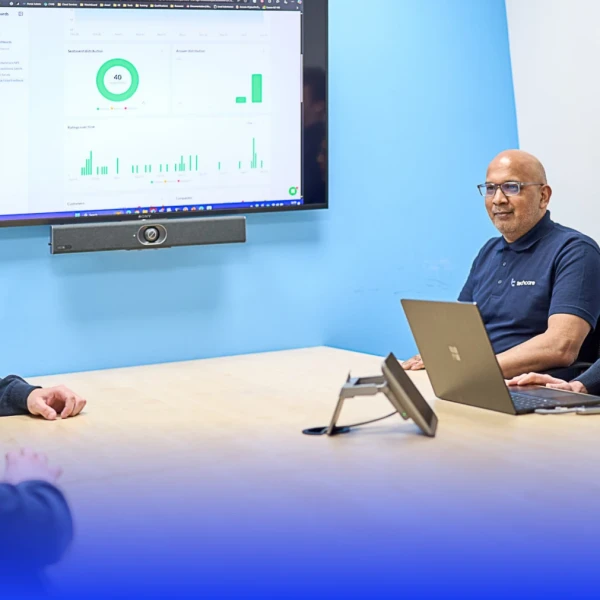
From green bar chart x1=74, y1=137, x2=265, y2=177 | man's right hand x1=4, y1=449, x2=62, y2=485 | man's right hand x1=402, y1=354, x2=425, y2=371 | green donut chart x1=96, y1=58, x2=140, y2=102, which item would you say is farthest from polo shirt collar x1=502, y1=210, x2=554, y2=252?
man's right hand x1=4, y1=449, x2=62, y2=485

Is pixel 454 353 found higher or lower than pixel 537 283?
lower

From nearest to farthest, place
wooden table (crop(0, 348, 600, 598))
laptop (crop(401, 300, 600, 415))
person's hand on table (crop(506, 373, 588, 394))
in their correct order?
wooden table (crop(0, 348, 600, 598)) < laptop (crop(401, 300, 600, 415)) < person's hand on table (crop(506, 373, 588, 394))

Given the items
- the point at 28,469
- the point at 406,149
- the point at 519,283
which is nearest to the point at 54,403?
the point at 28,469

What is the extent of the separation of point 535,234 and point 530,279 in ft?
0.56

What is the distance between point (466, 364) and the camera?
2.66 meters

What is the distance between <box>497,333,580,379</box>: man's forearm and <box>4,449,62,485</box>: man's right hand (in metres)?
1.52

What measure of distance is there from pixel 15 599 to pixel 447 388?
147cm

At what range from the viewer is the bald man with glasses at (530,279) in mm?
3320

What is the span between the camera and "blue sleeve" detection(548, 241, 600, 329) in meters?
3.37

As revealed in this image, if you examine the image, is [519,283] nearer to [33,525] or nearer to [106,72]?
[106,72]

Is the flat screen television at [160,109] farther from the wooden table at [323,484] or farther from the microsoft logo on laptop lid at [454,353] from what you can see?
the microsoft logo on laptop lid at [454,353]

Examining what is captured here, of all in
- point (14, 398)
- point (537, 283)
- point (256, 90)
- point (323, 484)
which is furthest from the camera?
point (256, 90)

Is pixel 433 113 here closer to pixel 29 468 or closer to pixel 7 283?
pixel 7 283

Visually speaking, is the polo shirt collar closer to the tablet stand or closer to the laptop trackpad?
the laptop trackpad
